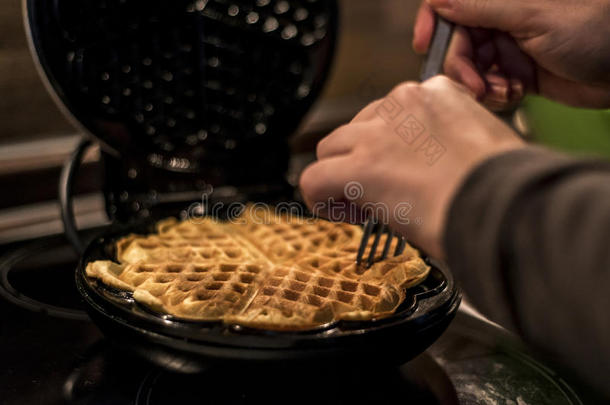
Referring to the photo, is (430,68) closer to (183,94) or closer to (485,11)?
(485,11)

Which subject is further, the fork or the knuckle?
the fork

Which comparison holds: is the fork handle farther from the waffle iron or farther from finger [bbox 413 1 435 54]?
the waffle iron

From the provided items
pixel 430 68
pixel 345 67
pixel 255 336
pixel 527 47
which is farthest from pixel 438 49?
pixel 345 67

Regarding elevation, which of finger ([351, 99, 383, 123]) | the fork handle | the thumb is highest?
the thumb

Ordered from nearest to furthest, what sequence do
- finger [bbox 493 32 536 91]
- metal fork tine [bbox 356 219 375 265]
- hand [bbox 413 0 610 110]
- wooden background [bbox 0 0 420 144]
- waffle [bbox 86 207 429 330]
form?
1. waffle [bbox 86 207 429 330]
2. metal fork tine [bbox 356 219 375 265]
3. hand [bbox 413 0 610 110]
4. finger [bbox 493 32 536 91]
5. wooden background [bbox 0 0 420 144]

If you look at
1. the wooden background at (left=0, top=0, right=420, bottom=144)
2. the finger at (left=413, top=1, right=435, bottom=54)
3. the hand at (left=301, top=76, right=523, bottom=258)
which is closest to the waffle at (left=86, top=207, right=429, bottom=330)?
the hand at (left=301, top=76, right=523, bottom=258)

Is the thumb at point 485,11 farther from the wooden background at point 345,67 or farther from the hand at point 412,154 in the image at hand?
the wooden background at point 345,67

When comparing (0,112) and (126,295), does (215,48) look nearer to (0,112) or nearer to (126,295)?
(126,295)
